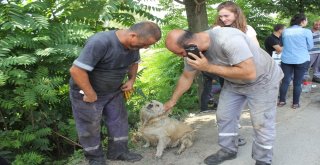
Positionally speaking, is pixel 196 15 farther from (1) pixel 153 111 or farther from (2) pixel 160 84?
(1) pixel 153 111

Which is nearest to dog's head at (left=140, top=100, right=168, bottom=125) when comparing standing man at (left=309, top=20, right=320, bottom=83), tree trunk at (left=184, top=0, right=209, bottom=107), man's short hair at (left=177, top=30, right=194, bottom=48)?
man's short hair at (left=177, top=30, right=194, bottom=48)

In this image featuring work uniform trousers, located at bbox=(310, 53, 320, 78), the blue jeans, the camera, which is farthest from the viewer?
work uniform trousers, located at bbox=(310, 53, 320, 78)

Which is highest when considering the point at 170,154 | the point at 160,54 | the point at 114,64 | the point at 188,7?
the point at 188,7

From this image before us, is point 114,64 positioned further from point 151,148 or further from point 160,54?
point 160,54

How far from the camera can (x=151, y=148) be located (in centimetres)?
527

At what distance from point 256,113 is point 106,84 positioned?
175 cm

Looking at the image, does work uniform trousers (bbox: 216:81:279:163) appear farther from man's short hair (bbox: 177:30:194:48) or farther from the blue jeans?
the blue jeans

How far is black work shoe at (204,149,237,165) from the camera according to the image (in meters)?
4.68

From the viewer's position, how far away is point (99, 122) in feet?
15.0

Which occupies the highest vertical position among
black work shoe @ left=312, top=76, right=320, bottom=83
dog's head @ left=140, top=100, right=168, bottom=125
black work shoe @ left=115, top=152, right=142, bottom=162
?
dog's head @ left=140, top=100, right=168, bottom=125

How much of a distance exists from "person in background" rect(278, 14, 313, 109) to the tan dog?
296 cm

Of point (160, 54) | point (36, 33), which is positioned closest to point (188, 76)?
point (36, 33)

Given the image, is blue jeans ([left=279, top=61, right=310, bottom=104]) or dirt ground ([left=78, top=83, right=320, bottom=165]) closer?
dirt ground ([left=78, top=83, right=320, bottom=165])

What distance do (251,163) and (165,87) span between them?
12.0 feet
